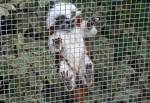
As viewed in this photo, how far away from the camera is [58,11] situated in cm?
244

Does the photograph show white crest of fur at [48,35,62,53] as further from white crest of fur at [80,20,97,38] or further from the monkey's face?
white crest of fur at [80,20,97,38]

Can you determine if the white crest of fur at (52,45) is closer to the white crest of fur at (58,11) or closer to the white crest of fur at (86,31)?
the white crest of fur at (58,11)

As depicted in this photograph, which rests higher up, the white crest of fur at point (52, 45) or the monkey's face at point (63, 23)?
the monkey's face at point (63, 23)

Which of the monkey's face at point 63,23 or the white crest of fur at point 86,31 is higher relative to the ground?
the monkey's face at point 63,23

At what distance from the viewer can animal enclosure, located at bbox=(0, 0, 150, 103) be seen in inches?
94.3

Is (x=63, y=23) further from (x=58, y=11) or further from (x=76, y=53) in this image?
(x=76, y=53)

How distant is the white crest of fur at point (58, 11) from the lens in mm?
2422

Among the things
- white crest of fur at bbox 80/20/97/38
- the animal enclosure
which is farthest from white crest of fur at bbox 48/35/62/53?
white crest of fur at bbox 80/20/97/38

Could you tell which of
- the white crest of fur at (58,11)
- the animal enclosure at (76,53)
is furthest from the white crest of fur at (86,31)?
the white crest of fur at (58,11)

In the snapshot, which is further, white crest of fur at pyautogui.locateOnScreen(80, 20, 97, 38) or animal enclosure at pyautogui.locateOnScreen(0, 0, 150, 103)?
white crest of fur at pyautogui.locateOnScreen(80, 20, 97, 38)

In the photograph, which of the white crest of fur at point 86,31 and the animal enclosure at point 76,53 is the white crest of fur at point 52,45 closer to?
the animal enclosure at point 76,53

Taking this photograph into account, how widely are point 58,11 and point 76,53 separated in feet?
0.84

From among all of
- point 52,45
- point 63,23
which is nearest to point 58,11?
point 63,23

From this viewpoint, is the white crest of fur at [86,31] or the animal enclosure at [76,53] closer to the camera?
the animal enclosure at [76,53]
